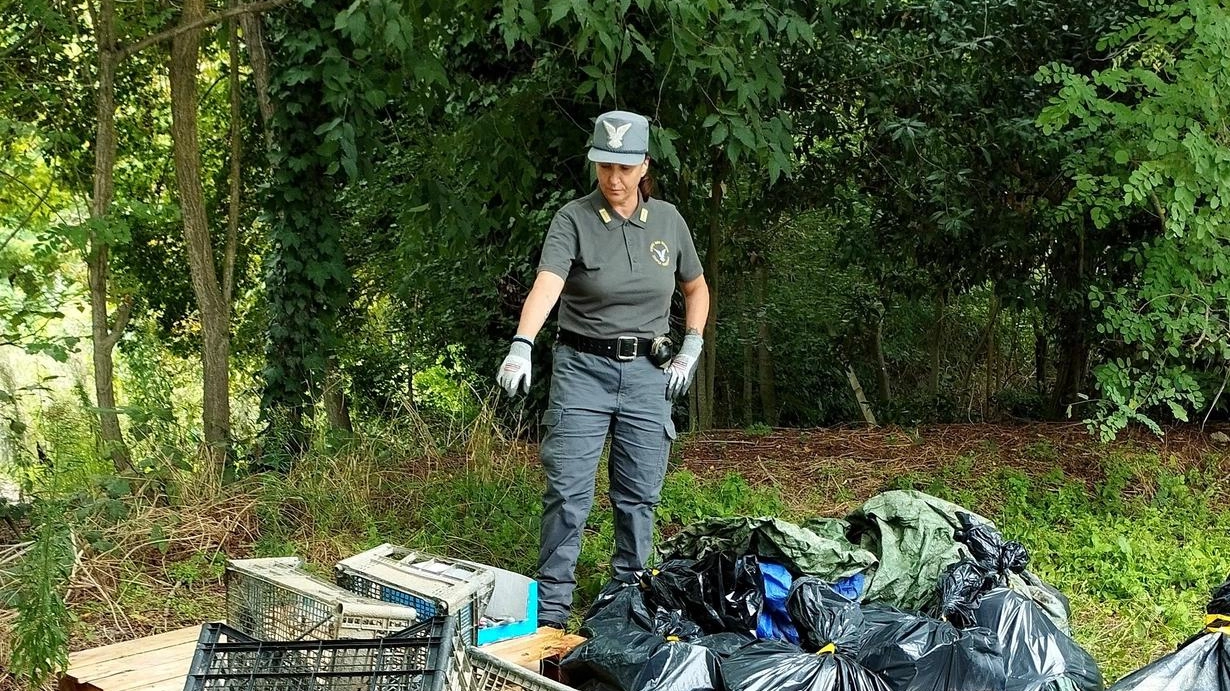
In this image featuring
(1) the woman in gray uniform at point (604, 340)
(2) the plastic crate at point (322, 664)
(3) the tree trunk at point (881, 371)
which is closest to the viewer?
(2) the plastic crate at point (322, 664)

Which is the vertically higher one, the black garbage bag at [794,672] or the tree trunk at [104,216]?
the tree trunk at [104,216]

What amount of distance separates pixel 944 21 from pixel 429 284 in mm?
3893

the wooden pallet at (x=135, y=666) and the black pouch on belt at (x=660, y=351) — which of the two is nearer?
the wooden pallet at (x=135, y=666)

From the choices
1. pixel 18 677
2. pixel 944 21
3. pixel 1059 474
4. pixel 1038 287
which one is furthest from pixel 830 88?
pixel 18 677

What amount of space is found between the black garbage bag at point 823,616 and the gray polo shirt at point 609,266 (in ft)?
3.53

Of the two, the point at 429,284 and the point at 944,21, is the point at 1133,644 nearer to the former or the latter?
the point at 944,21

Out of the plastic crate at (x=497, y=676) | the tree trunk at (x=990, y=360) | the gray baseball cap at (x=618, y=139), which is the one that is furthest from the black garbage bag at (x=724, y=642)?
the tree trunk at (x=990, y=360)

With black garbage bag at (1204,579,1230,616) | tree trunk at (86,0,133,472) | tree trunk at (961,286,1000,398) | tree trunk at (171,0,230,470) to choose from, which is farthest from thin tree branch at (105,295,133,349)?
tree trunk at (961,286,1000,398)

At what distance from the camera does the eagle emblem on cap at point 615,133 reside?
3.55 meters

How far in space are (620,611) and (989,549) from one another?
1.29 m

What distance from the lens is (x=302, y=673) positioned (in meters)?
2.23

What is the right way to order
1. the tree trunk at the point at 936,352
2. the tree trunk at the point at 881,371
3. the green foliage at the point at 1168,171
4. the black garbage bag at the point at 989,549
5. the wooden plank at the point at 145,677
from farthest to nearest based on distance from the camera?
the tree trunk at the point at 881,371, the tree trunk at the point at 936,352, the green foliage at the point at 1168,171, the black garbage bag at the point at 989,549, the wooden plank at the point at 145,677

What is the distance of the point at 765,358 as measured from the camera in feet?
33.3

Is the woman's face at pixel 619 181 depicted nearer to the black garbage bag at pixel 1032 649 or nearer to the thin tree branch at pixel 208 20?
the black garbage bag at pixel 1032 649
